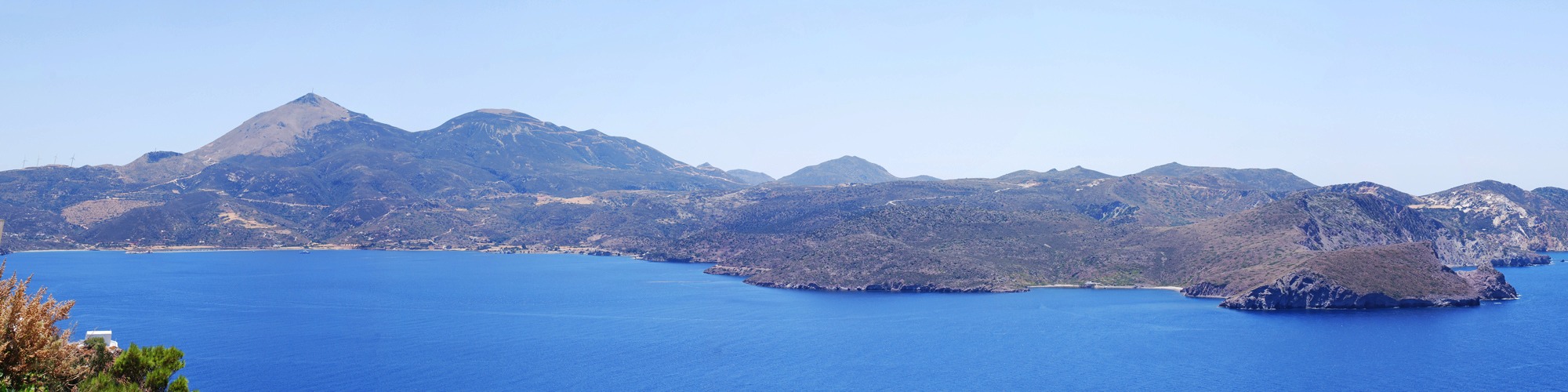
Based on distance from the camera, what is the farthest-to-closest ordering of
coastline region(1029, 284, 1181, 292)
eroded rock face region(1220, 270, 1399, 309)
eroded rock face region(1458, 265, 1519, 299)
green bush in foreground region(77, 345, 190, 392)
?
coastline region(1029, 284, 1181, 292)
eroded rock face region(1458, 265, 1519, 299)
eroded rock face region(1220, 270, 1399, 309)
green bush in foreground region(77, 345, 190, 392)

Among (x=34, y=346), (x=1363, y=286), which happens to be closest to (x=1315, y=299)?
(x=1363, y=286)

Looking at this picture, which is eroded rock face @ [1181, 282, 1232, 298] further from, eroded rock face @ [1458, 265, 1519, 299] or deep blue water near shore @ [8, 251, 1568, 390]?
eroded rock face @ [1458, 265, 1519, 299]

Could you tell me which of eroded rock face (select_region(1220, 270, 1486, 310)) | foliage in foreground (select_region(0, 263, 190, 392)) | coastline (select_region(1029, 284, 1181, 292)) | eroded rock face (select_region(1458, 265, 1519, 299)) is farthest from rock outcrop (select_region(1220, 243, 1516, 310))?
foliage in foreground (select_region(0, 263, 190, 392))

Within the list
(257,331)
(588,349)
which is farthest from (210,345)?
(588,349)

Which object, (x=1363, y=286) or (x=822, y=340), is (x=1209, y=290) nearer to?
(x=1363, y=286)

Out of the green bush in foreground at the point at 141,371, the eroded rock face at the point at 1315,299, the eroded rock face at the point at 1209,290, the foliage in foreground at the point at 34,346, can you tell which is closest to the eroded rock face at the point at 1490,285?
the eroded rock face at the point at 1315,299

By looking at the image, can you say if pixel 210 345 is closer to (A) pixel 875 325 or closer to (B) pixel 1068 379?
(A) pixel 875 325
